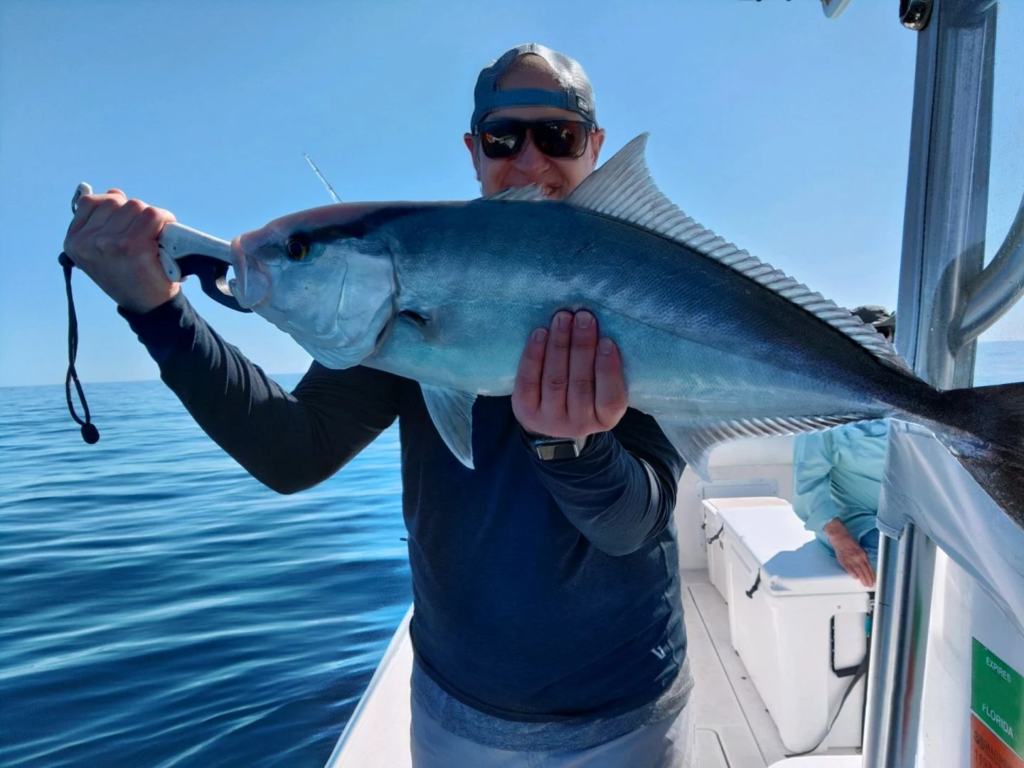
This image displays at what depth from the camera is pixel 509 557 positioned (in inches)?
66.6

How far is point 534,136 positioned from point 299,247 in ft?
2.99

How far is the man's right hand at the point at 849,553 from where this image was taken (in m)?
3.42

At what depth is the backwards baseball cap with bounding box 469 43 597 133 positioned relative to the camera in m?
1.97

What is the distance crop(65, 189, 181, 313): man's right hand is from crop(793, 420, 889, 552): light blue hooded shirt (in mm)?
3704

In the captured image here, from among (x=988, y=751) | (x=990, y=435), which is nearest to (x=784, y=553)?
(x=988, y=751)

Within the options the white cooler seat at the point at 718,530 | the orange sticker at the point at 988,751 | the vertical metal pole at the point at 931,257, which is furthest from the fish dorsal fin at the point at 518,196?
the white cooler seat at the point at 718,530

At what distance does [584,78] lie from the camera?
208cm

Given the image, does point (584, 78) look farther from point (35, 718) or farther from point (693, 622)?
point (35, 718)

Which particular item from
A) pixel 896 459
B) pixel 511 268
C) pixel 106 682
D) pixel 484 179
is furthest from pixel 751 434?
pixel 106 682

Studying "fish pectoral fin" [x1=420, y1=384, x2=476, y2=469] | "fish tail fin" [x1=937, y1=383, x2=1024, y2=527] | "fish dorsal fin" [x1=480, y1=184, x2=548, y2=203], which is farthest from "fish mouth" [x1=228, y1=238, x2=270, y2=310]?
"fish tail fin" [x1=937, y1=383, x2=1024, y2=527]

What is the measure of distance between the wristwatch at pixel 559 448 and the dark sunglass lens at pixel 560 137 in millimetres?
1037

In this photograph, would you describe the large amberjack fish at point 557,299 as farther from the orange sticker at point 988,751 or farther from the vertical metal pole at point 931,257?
the orange sticker at point 988,751

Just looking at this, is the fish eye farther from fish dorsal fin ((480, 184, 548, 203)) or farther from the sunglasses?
the sunglasses

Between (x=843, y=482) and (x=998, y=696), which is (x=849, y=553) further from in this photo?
(x=998, y=696)
